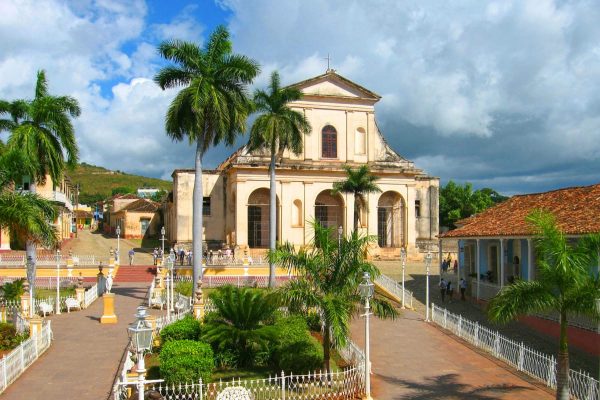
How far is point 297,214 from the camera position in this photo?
3962cm

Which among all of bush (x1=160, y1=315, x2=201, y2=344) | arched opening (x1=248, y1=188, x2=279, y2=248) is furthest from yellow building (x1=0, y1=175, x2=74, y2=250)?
arched opening (x1=248, y1=188, x2=279, y2=248)

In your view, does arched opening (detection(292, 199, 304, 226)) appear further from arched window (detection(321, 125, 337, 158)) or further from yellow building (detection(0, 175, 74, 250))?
yellow building (detection(0, 175, 74, 250))

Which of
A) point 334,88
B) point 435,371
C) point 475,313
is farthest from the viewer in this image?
point 334,88

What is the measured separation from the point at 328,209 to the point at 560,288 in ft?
101

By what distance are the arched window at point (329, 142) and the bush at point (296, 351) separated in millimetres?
25974

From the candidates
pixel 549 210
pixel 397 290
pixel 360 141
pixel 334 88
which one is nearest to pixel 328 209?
pixel 360 141

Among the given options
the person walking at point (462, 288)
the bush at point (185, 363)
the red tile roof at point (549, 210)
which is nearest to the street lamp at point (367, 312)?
the bush at point (185, 363)

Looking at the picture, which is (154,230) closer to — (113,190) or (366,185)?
(366,185)

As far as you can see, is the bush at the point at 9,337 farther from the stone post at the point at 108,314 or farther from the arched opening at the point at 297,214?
the arched opening at the point at 297,214

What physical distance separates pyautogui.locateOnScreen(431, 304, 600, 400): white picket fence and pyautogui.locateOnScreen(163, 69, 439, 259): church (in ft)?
63.6

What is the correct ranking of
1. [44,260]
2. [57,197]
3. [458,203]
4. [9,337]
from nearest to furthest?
[9,337], [44,260], [57,197], [458,203]

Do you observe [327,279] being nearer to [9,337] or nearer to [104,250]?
[9,337]

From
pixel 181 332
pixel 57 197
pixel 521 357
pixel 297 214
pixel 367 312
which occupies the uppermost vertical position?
pixel 57 197

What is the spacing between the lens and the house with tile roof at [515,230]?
19.5 meters
